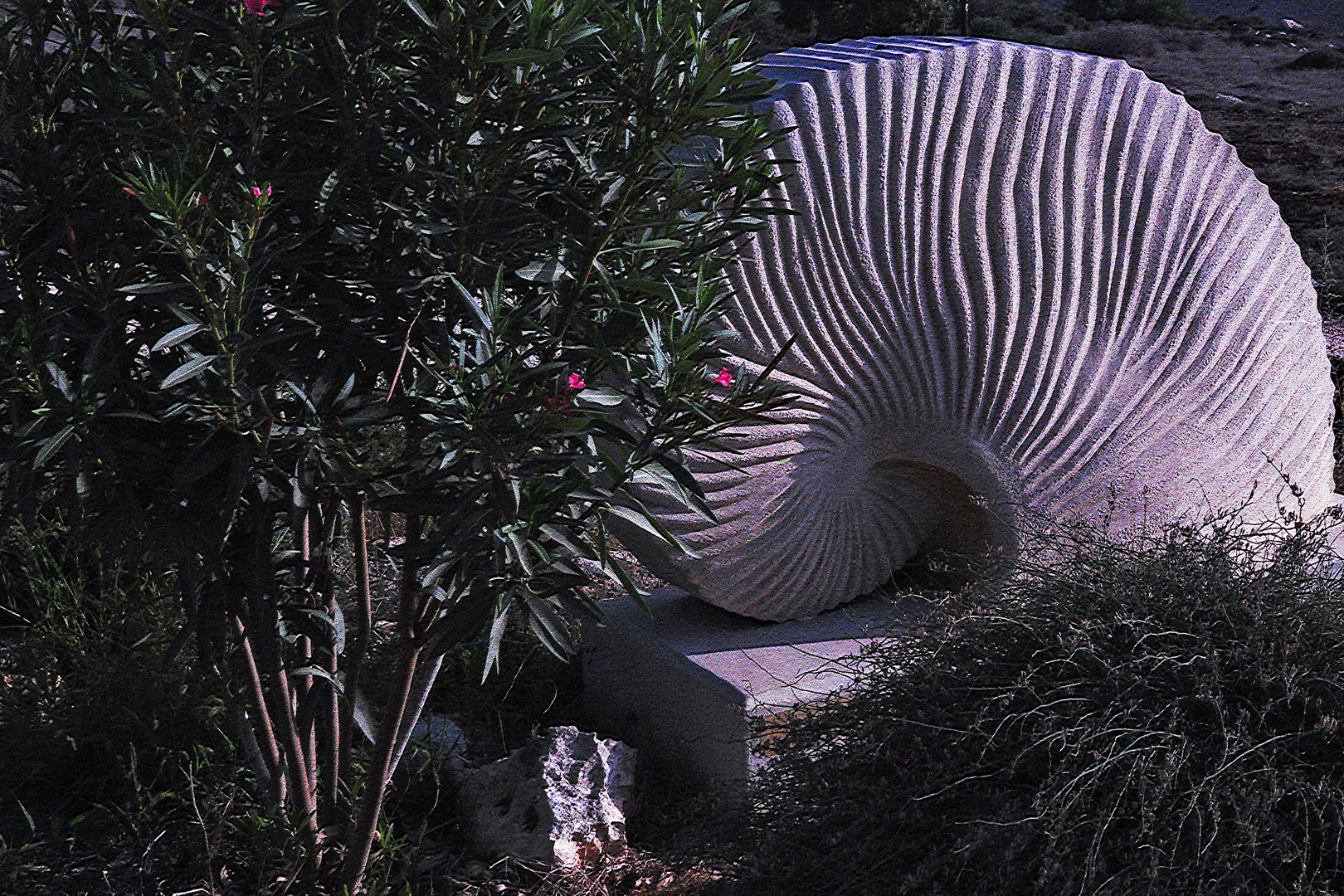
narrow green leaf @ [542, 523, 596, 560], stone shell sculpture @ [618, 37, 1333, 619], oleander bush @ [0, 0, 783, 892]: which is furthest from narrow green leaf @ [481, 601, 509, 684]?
stone shell sculpture @ [618, 37, 1333, 619]

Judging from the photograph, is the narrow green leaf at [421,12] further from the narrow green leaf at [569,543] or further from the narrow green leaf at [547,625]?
the narrow green leaf at [547,625]

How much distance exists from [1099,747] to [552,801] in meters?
1.26

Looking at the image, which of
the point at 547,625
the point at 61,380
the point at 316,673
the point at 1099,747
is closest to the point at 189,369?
the point at 61,380

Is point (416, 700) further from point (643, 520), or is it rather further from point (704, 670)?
point (704, 670)

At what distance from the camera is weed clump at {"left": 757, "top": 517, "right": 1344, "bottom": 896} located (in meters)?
1.87

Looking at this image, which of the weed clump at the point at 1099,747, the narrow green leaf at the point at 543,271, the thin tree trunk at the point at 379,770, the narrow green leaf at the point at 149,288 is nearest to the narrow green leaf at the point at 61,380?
the narrow green leaf at the point at 149,288

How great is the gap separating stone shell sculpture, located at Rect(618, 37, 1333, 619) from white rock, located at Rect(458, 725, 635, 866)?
0.49 meters

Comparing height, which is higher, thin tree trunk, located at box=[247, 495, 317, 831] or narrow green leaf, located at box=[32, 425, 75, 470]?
narrow green leaf, located at box=[32, 425, 75, 470]

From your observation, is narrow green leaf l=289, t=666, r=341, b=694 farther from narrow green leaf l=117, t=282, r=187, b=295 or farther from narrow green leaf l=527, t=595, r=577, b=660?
narrow green leaf l=117, t=282, r=187, b=295

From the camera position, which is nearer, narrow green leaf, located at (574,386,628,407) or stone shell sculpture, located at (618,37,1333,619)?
narrow green leaf, located at (574,386,628,407)

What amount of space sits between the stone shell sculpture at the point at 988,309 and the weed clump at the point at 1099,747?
0.85m

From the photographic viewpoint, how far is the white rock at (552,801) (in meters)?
2.81

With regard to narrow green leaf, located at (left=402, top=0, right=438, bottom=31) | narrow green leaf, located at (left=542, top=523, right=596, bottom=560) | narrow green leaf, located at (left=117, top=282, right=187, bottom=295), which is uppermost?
narrow green leaf, located at (left=402, top=0, right=438, bottom=31)

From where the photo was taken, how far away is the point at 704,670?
3.07 meters
